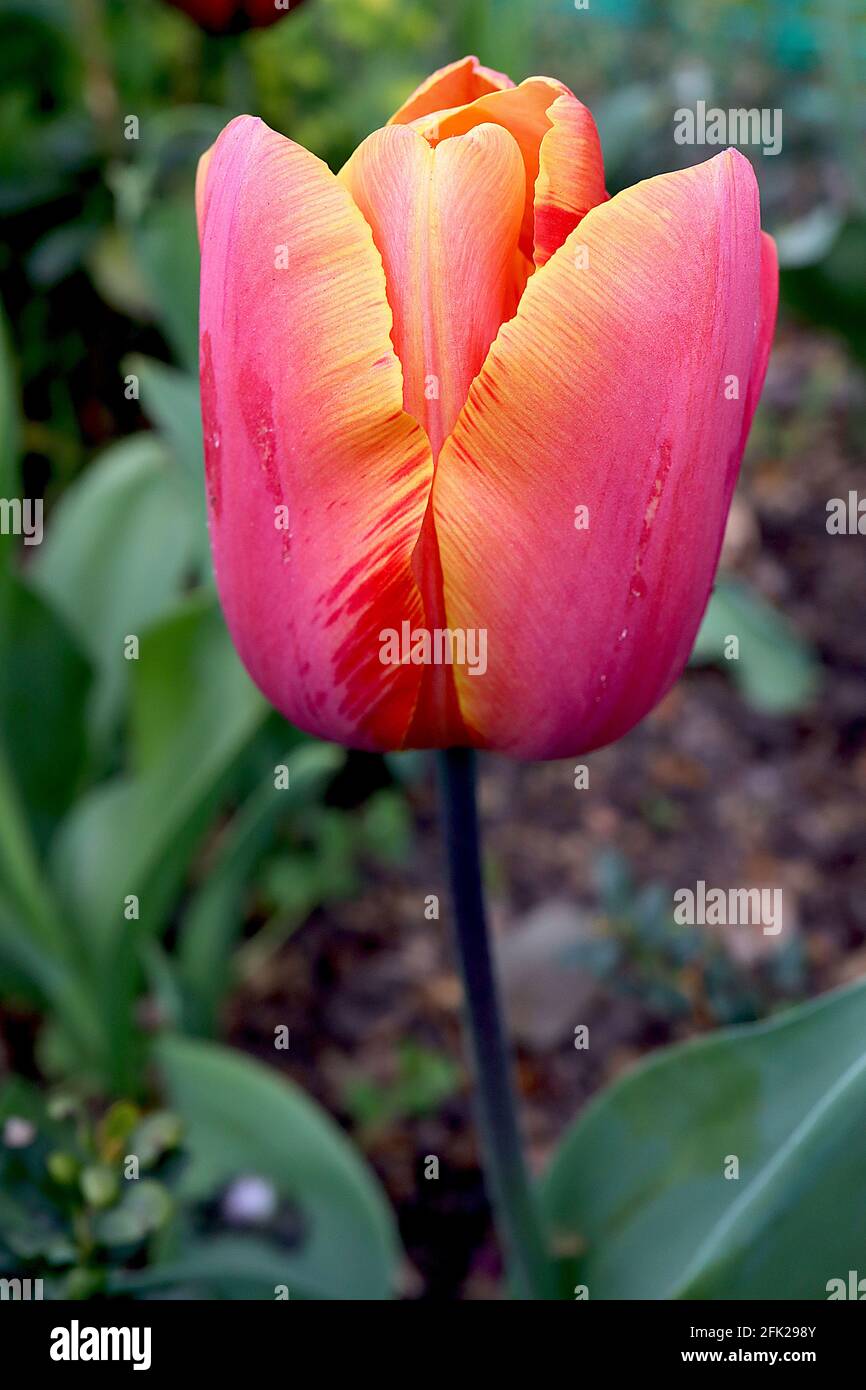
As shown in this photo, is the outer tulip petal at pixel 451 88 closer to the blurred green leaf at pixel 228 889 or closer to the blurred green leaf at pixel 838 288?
the blurred green leaf at pixel 228 889

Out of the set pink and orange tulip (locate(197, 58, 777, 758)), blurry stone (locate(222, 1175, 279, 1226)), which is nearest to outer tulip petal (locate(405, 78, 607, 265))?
pink and orange tulip (locate(197, 58, 777, 758))

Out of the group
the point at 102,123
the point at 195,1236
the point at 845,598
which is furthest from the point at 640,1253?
the point at 102,123

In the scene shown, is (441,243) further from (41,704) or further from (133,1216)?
(41,704)

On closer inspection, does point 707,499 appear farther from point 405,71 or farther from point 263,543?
point 405,71

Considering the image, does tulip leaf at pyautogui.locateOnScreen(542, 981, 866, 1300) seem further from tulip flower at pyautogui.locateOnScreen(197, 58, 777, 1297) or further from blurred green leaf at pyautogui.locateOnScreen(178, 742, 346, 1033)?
blurred green leaf at pyautogui.locateOnScreen(178, 742, 346, 1033)

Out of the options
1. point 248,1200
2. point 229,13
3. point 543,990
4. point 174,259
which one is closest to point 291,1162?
point 248,1200

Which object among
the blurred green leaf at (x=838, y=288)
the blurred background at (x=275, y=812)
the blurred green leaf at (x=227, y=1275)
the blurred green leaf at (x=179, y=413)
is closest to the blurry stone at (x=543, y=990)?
the blurred background at (x=275, y=812)
